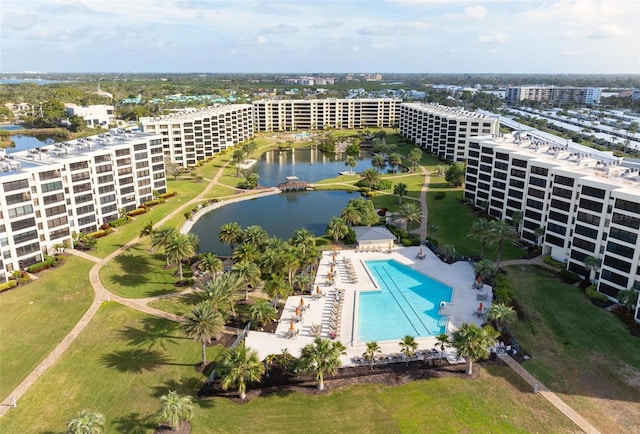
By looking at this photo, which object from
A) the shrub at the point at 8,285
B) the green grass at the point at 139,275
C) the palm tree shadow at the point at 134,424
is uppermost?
the shrub at the point at 8,285

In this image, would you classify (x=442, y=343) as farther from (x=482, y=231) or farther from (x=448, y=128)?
(x=448, y=128)

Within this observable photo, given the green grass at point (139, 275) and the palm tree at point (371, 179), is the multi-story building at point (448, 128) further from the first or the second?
the green grass at point (139, 275)

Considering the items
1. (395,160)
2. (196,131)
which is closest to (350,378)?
(395,160)

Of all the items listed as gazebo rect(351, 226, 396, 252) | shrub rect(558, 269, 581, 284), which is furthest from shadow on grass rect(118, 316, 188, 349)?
shrub rect(558, 269, 581, 284)

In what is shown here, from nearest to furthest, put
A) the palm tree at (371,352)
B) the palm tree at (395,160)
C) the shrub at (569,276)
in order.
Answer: the palm tree at (371,352), the shrub at (569,276), the palm tree at (395,160)

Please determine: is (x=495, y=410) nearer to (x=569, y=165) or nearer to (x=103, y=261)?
(x=569, y=165)

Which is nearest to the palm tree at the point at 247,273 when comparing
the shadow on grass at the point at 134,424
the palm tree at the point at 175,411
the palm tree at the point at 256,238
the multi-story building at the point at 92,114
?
the palm tree at the point at 256,238

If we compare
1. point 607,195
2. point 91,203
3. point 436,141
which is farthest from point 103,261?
point 436,141
